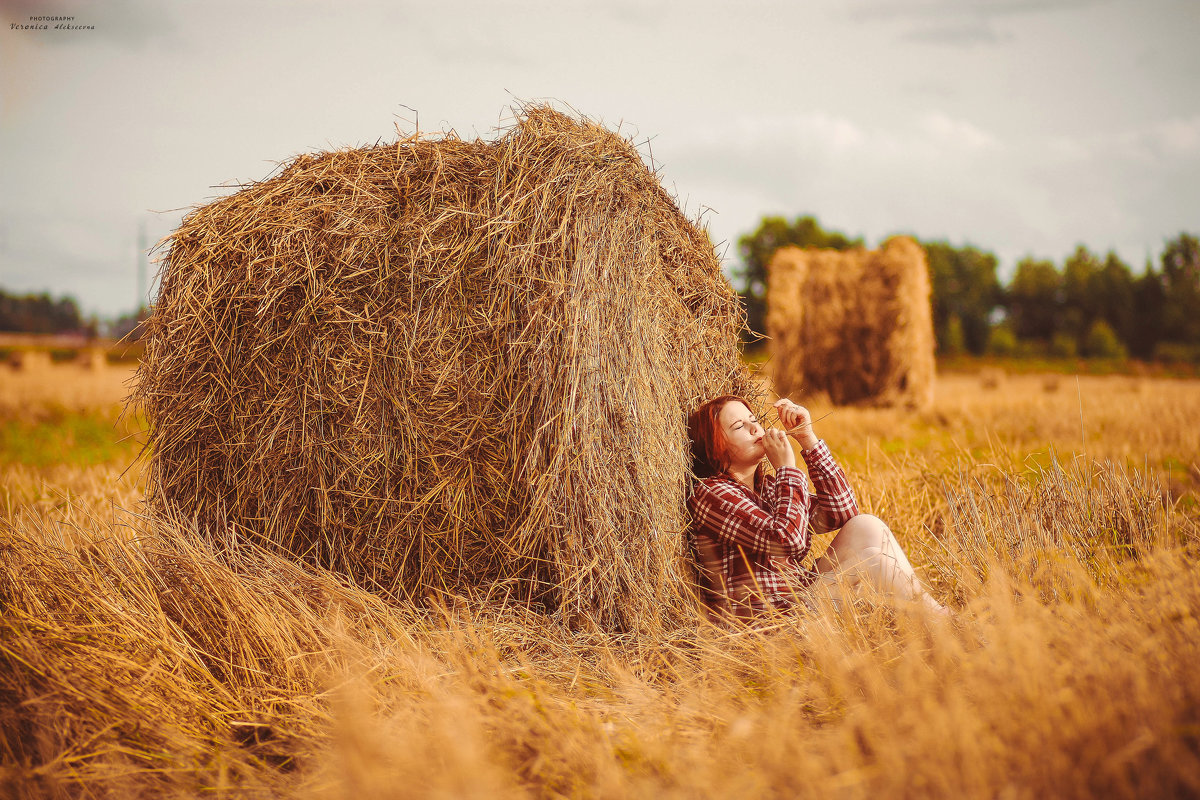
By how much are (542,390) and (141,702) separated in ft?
5.78

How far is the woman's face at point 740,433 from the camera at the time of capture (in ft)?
10.8

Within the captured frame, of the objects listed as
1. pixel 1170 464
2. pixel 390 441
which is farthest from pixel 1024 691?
pixel 1170 464

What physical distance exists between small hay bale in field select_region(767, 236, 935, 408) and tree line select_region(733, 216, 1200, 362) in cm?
1344

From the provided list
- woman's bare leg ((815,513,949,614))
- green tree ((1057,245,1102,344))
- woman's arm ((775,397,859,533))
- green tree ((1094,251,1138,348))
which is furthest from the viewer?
green tree ((1057,245,1102,344))

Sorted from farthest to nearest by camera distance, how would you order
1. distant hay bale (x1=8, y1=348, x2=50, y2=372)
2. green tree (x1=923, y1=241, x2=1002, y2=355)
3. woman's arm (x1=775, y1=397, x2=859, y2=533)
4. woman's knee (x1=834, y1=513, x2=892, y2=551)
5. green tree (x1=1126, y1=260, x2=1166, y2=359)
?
1. green tree (x1=923, y1=241, x2=1002, y2=355)
2. green tree (x1=1126, y1=260, x2=1166, y2=359)
3. distant hay bale (x1=8, y1=348, x2=50, y2=372)
4. woman's arm (x1=775, y1=397, x2=859, y2=533)
5. woman's knee (x1=834, y1=513, x2=892, y2=551)

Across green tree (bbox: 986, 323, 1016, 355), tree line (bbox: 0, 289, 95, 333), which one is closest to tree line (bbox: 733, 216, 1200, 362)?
green tree (bbox: 986, 323, 1016, 355)

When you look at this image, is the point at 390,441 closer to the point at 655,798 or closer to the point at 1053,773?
the point at 655,798

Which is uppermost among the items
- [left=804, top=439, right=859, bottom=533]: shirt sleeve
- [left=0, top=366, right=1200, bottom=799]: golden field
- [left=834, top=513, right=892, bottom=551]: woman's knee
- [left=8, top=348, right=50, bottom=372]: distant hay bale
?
[left=8, top=348, right=50, bottom=372]: distant hay bale

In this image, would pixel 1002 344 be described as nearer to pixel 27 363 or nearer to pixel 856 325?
pixel 856 325

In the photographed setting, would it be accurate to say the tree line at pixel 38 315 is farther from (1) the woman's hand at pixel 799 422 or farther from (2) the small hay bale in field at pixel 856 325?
(1) the woman's hand at pixel 799 422

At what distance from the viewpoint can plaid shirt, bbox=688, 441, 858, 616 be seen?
3086 mm

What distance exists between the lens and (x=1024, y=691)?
192cm

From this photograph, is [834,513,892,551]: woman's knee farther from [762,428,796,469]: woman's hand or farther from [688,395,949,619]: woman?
[762,428,796,469]: woman's hand

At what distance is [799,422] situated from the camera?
3.47m
